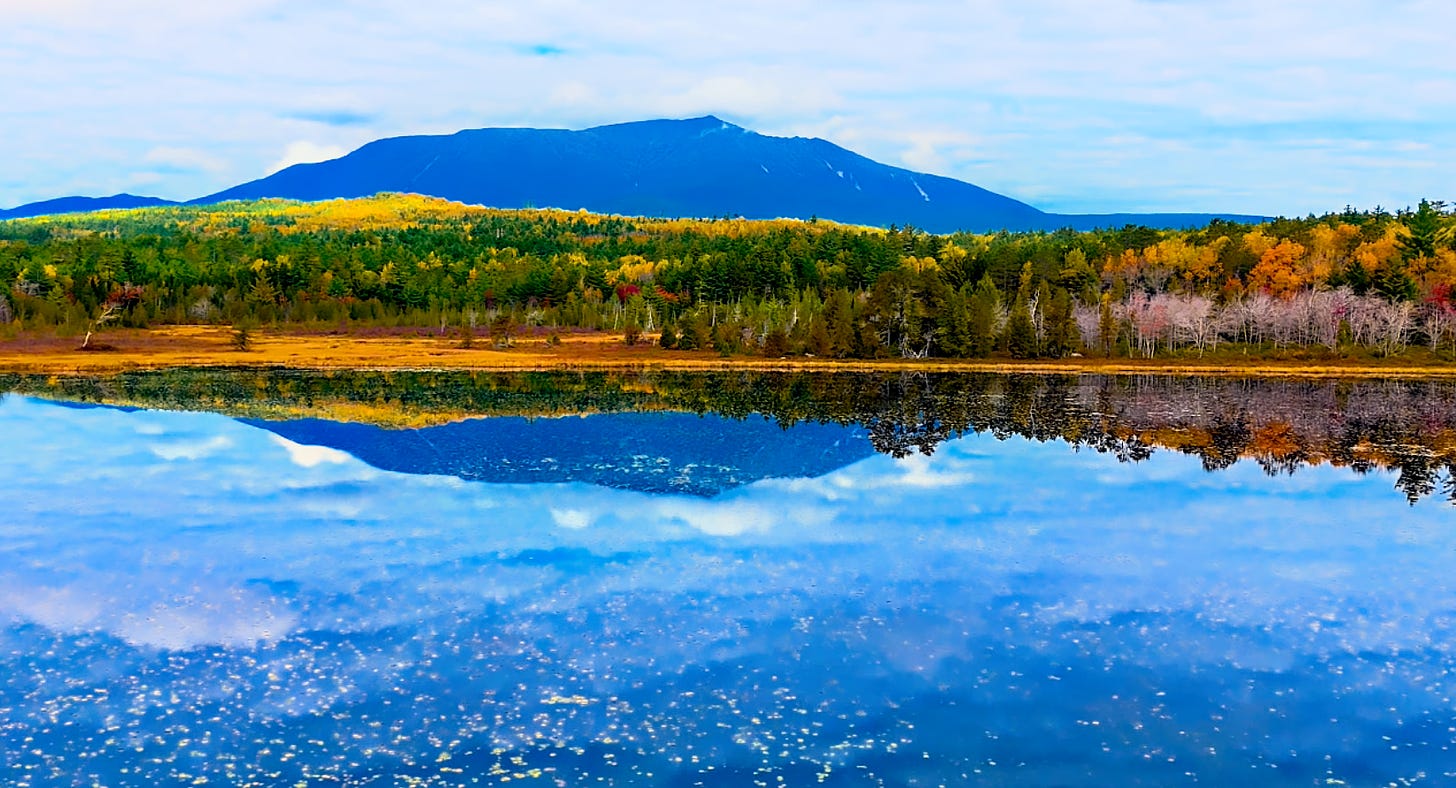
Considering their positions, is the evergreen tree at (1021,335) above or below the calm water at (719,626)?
above

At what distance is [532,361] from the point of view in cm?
9475

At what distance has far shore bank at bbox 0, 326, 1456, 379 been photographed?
88312 mm

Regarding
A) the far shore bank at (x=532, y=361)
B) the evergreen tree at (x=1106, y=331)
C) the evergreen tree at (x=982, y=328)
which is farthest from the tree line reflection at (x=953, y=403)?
the evergreen tree at (x=1106, y=331)

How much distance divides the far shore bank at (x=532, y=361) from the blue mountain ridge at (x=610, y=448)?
117 ft

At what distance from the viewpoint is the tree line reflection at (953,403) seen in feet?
157

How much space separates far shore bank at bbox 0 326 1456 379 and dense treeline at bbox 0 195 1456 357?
15.6 ft

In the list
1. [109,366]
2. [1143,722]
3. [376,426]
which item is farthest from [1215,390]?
[109,366]

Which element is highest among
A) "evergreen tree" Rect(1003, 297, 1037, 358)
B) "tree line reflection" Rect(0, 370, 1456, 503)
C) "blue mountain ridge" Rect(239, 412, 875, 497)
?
"evergreen tree" Rect(1003, 297, 1037, 358)

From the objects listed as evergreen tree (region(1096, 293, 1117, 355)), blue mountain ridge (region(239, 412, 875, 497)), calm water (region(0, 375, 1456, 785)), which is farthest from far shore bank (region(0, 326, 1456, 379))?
calm water (region(0, 375, 1456, 785))

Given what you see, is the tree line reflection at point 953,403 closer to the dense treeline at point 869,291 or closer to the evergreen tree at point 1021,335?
the evergreen tree at point 1021,335

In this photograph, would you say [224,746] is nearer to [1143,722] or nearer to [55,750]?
[55,750]

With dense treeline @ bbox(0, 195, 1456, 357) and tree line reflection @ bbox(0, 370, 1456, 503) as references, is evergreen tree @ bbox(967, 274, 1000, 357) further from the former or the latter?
tree line reflection @ bbox(0, 370, 1456, 503)

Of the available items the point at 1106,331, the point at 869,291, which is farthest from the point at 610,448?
the point at 869,291

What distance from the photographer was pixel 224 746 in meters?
16.8
